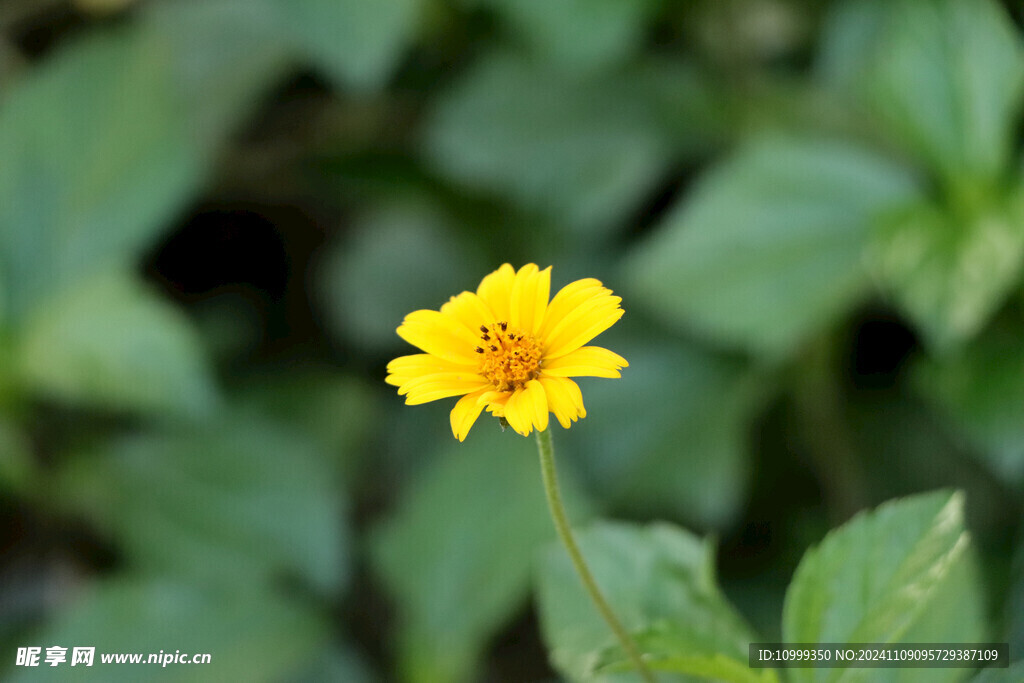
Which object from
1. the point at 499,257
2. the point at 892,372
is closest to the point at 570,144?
the point at 499,257

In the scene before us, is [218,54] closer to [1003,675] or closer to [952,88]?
[952,88]

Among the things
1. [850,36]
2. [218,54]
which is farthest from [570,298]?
[218,54]

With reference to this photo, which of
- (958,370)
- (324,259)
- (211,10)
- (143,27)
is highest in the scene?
(211,10)

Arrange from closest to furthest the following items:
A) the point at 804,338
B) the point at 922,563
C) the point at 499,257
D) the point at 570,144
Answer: the point at 922,563 → the point at 804,338 → the point at 570,144 → the point at 499,257

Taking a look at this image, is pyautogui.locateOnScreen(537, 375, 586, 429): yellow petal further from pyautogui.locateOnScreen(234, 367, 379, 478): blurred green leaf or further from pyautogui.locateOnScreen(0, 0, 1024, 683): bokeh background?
pyautogui.locateOnScreen(234, 367, 379, 478): blurred green leaf

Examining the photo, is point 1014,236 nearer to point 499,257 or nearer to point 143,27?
point 499,257

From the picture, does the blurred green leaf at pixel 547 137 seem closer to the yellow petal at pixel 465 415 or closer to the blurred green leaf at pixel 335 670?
the blurred green leaf at pixel 335 670

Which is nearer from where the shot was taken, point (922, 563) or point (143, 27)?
point (922, 563)
